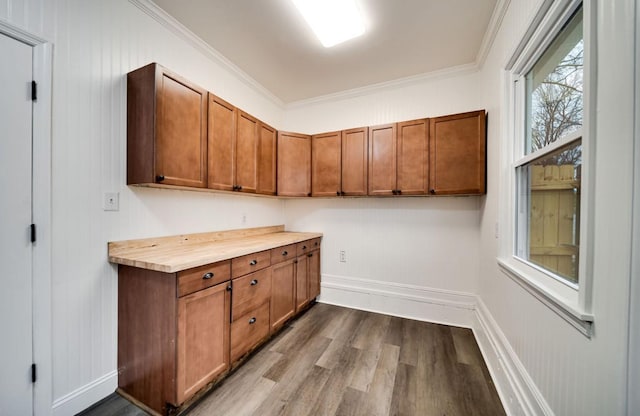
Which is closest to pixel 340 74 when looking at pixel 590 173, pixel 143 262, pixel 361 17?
pixel 361 17

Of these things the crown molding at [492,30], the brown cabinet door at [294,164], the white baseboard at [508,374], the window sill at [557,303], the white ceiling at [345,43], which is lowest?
the white baseboard at [508,374]

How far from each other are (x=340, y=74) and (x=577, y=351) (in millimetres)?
2877

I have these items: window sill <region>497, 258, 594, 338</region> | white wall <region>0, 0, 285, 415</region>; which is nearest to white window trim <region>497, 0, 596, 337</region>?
window sill <region>497, 258, 594, 338</region>

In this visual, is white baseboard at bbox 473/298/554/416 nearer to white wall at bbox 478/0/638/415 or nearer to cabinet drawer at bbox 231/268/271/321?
white wall at bbox 478/0/638/415

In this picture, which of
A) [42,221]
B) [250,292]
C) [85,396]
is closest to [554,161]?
[250,292]

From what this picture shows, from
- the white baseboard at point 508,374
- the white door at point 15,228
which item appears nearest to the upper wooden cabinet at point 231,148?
the white door at point 15,228

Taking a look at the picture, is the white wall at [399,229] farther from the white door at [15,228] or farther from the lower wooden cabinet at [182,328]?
the white door at [15,228]

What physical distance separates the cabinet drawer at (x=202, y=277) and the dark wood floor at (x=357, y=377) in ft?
2.50

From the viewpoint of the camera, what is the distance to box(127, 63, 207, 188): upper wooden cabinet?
1562mm

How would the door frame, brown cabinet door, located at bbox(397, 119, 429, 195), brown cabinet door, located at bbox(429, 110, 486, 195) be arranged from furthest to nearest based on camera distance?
1. brown cabinet door, located at bbox(397, 119, 429, 195)
2. brown cabinet door, located at bbox(429, 110, 486, 195)
3. the door frame

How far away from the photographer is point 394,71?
2.64 m

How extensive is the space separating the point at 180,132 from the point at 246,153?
28.0 inches

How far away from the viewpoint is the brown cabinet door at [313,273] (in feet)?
9.59

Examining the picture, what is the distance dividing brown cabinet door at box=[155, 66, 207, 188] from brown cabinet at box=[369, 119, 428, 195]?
5.70 feet
